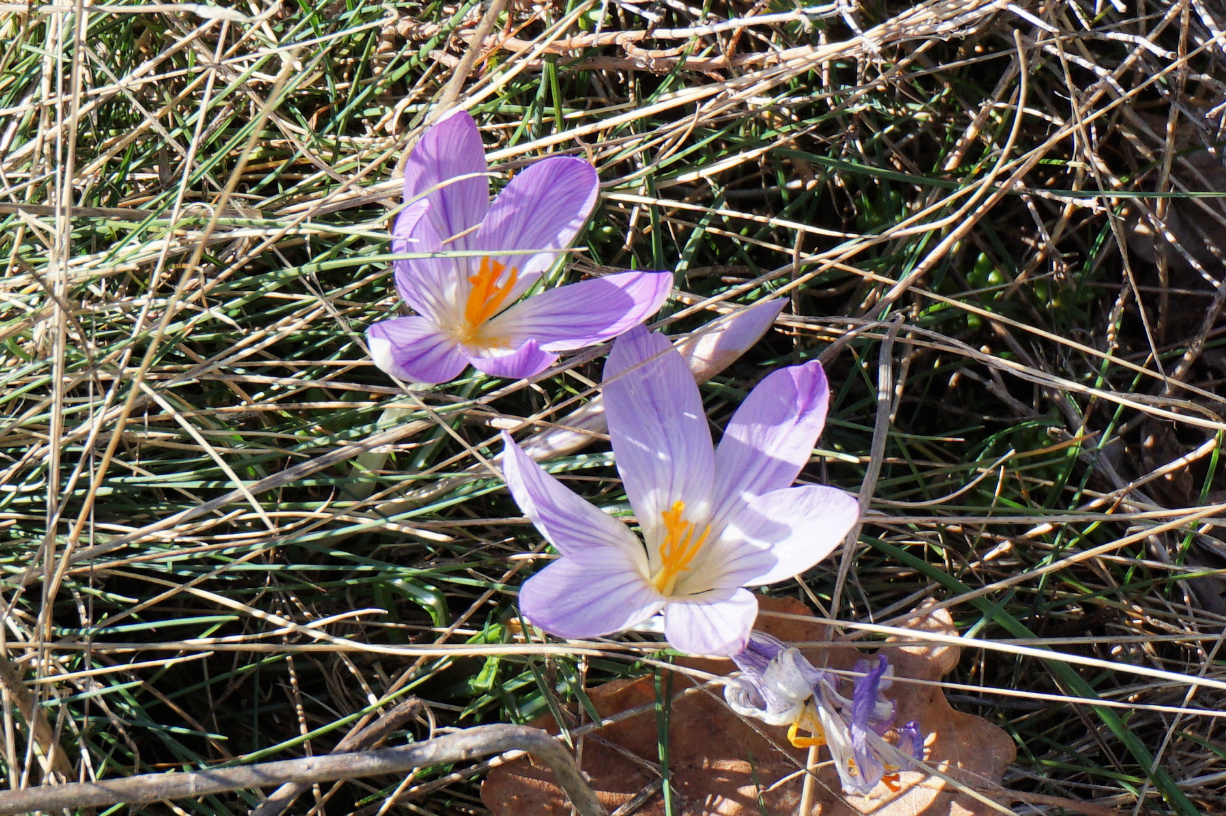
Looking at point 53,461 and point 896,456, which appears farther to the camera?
point 896,456

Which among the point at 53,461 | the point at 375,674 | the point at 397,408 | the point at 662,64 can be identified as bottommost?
the point at 375,674

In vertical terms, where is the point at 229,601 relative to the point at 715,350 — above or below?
below

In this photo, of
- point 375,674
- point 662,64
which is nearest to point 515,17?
point 662,64

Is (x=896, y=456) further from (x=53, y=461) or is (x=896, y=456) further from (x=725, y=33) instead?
(x=53, y=461)

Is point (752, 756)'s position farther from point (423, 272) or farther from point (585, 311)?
point (423, 272)

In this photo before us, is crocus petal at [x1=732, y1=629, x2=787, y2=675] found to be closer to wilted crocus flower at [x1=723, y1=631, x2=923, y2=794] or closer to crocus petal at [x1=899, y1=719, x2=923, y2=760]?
wilted crocus flower at [x1=723, y1=631, x2=923, y2=794]
